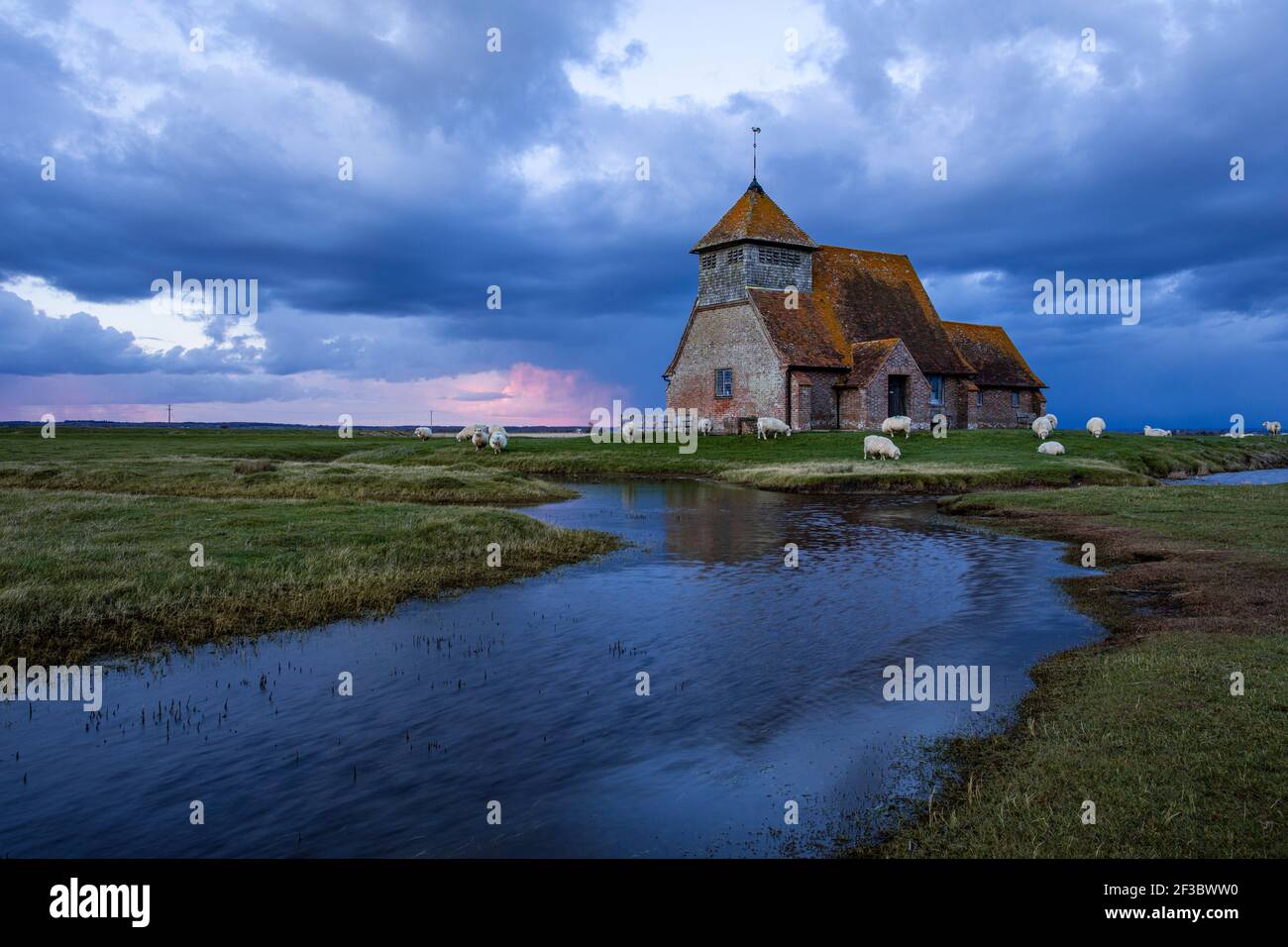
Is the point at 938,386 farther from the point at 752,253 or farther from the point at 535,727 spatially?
the point at 535,727

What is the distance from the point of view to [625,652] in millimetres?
15008

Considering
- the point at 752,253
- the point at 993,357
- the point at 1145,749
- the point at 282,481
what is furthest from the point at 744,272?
the point at 1145,749

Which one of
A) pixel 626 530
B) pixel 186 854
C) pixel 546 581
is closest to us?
pixel 186 854

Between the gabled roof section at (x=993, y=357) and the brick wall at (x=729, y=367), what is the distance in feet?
67.8

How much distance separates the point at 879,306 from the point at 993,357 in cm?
1259

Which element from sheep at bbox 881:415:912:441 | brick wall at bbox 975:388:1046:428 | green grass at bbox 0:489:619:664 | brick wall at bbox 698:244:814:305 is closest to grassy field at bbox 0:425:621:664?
green grass at bbox 0:489:619:664

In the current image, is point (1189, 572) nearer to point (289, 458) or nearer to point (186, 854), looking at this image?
point (186, 854)

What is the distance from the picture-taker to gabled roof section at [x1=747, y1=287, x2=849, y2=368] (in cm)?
5816

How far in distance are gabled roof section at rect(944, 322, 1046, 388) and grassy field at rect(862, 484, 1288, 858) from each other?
2115 inches

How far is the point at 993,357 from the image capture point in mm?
70562

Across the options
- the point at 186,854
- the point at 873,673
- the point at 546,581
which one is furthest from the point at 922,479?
the point at 186,854

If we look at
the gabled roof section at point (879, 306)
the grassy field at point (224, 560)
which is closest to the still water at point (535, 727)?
the grassy field at point (224, 560)
